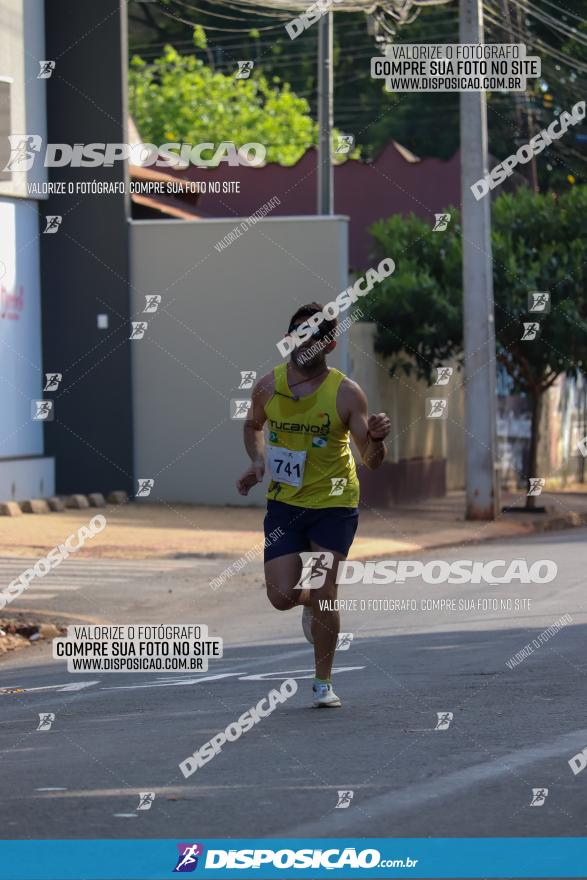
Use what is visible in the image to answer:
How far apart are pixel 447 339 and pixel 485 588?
37.6 ft

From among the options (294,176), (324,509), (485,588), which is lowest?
(485,588)

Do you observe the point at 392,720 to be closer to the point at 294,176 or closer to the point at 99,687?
the point at 99,687

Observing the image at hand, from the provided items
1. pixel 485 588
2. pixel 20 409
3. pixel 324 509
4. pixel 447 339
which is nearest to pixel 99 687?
pixel 324 509

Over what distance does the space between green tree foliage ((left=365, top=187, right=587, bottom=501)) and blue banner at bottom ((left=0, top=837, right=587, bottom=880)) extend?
20798mm

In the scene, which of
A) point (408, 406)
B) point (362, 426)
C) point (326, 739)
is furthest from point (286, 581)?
point (408, 406)

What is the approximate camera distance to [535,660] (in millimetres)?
10727

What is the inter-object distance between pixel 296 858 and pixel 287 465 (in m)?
3.48

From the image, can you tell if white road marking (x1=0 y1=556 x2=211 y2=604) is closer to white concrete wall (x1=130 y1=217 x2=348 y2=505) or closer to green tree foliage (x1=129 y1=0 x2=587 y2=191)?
white concrete wall (x1=130 y1=217 x2=348 y2=505)

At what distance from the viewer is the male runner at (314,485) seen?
8.93m

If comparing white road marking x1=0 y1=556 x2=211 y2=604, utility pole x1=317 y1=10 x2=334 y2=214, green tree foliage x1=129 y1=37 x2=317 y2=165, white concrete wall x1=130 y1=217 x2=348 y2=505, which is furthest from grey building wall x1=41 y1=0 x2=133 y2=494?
green tree foliage x1=129 y1=37 x2=317 y2=165

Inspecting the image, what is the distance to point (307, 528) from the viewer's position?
9008mm

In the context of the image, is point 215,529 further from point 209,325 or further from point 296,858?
point 296,858

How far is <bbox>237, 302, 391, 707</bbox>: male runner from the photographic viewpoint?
893cm

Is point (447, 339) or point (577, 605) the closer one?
point (577, 605)
